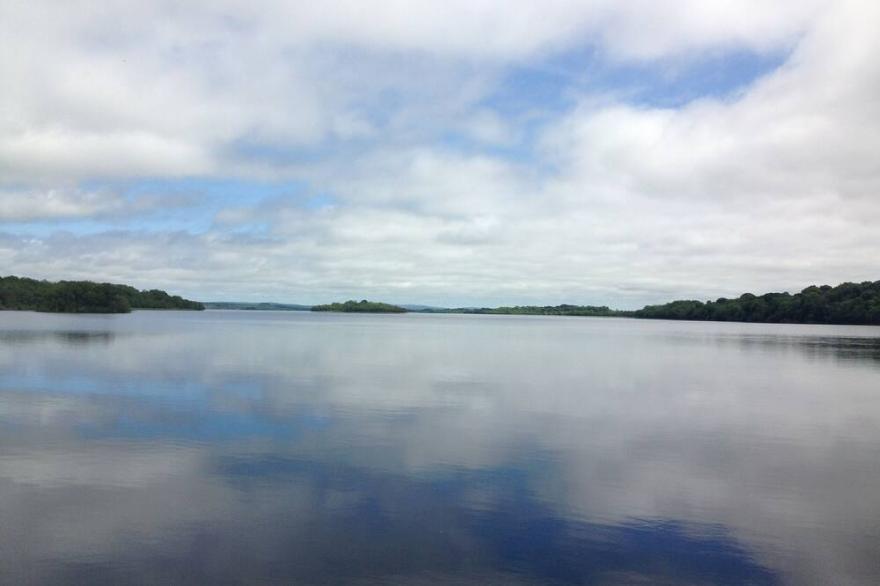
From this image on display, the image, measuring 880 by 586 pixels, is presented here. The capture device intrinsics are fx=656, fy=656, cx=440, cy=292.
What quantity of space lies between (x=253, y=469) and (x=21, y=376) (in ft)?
61.0

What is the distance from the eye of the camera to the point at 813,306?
11906cm

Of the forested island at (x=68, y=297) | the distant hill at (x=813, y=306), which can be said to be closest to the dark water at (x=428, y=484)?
the distant hill at (x=813, y=306)

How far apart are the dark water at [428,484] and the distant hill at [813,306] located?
99.3 m

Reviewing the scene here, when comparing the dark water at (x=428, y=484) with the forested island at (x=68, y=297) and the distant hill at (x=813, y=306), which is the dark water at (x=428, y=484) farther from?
the forested island at (x=68, y=297)

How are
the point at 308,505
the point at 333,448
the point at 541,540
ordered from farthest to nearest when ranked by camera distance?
1. the point at 333,448
2. the point at 308,505
3. the point at 541,540

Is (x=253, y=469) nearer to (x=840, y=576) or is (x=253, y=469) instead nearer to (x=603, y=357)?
(x=840, y=576)

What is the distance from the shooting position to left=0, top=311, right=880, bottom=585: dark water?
8.32 m

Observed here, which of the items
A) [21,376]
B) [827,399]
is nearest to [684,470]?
[827,399]

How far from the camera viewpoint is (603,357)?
43.6 meters

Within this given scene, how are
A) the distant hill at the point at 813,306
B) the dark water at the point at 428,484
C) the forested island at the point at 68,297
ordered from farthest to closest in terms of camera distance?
the forested island at the point at 68,297, the distant hill at the point at 813,306, the dark water at the point at 428,484

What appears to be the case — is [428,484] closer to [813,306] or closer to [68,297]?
[813,306]

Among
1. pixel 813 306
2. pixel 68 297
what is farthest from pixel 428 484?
pixel 68 297

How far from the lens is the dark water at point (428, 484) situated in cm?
832

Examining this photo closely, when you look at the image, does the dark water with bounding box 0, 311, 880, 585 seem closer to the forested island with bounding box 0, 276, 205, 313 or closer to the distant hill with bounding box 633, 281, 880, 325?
the distant hill with bounding box 633, 281, 880, 325
